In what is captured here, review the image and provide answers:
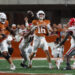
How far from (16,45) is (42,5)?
11.0 metres

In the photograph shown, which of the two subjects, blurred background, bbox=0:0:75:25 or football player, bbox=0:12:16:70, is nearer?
football player, bbox=0:12:16:70

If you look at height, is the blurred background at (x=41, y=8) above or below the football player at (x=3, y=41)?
below

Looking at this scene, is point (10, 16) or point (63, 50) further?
point (10, 16)

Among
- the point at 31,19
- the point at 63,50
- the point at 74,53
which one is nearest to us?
the point at 74,53

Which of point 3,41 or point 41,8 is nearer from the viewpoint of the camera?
point 3,41

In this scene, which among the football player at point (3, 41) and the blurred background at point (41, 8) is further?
the blurred background at point (41, 8)

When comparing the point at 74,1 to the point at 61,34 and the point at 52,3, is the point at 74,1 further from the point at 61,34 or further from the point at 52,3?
the point at 61,34

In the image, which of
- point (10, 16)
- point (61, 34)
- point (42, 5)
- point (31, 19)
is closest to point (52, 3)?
point (42, 5)

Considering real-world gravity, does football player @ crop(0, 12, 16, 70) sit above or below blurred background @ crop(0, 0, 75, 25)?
above

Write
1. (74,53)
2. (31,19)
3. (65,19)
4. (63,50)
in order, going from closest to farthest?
(74,53) < (31,19) < (63,50) < (65,19)

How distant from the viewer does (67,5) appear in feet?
105

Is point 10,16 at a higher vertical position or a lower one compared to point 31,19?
lower

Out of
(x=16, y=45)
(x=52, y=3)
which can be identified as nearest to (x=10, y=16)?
(x=52, y=3)

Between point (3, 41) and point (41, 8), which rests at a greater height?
point (3, 41)
